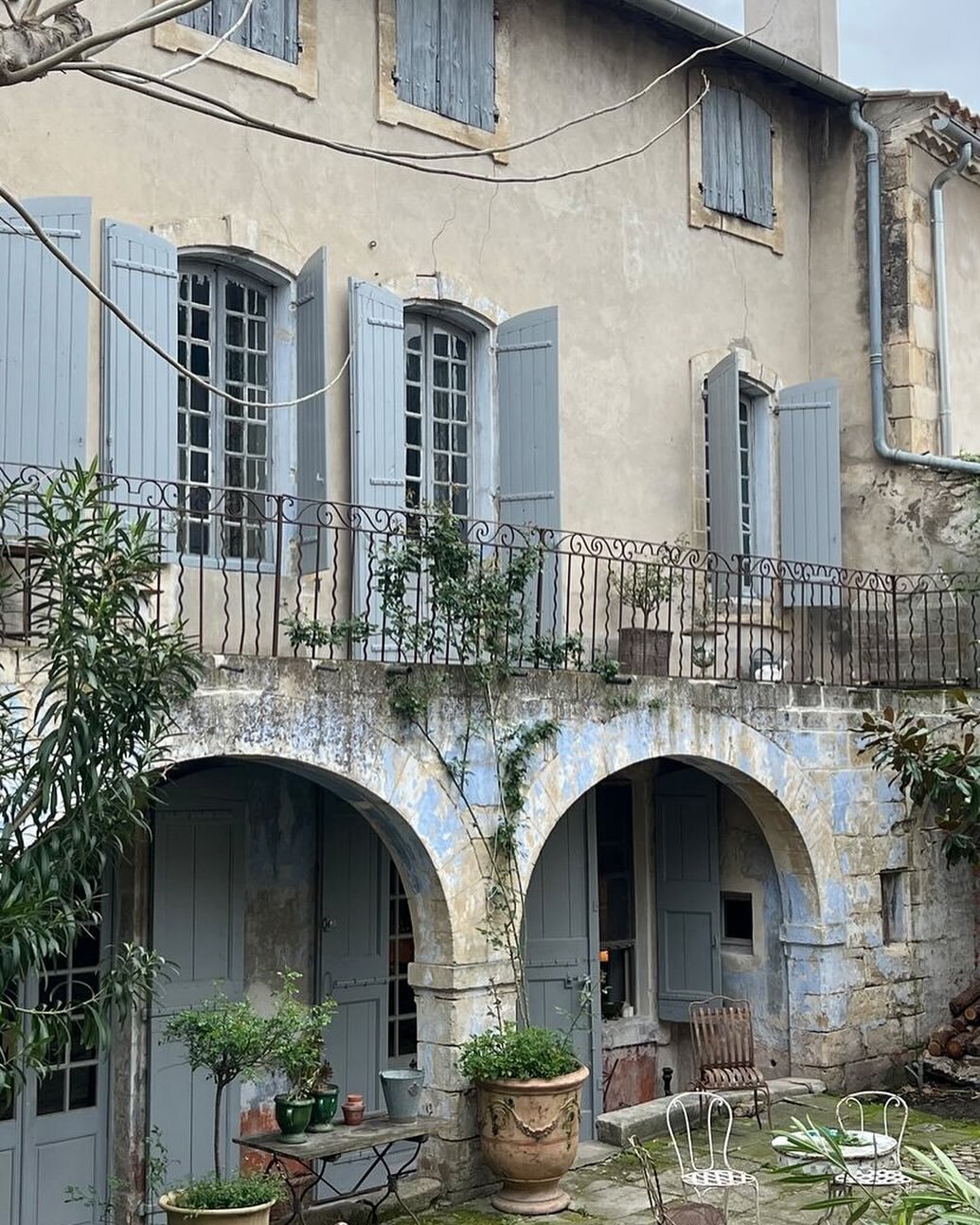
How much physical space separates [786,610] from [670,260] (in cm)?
288

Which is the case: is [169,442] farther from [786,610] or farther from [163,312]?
[786,610]

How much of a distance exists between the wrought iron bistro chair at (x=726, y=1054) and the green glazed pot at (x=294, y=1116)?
3042 millimetres

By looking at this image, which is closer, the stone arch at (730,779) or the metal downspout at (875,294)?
the stone arch at (730,779)

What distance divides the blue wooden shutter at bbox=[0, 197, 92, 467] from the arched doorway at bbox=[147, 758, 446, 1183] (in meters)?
2.04

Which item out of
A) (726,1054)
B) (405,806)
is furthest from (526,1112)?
(726,1054)

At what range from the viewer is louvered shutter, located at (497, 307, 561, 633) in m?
10.5

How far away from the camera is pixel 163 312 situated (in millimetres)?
8773

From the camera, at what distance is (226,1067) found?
24.5 feet

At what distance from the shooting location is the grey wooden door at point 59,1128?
828cm

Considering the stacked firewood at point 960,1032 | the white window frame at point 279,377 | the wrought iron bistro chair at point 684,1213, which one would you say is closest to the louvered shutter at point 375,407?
the white window frame at point 279,377

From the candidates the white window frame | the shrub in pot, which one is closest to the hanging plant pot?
the white window frame

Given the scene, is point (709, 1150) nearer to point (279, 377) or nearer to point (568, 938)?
point (568, 938)

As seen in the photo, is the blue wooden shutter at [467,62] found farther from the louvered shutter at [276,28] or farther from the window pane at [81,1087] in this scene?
the window pane at [81,1087]

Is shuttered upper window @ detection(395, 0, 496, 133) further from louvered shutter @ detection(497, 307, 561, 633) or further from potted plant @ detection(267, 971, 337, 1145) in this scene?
potted plant @ detection(267, 971, 337, 1145)
